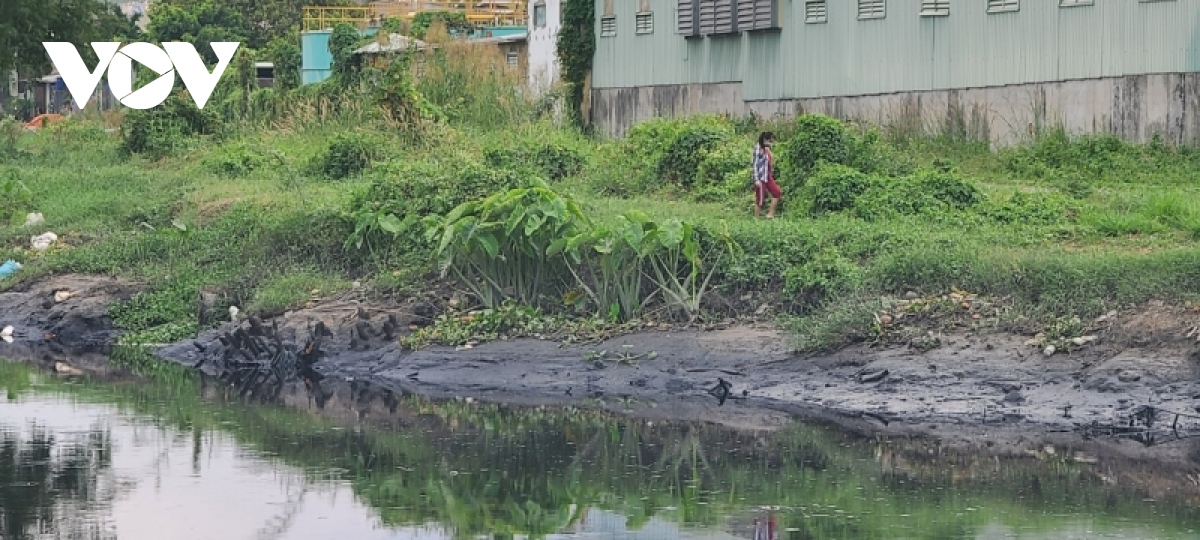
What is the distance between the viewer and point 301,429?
15.5 meters

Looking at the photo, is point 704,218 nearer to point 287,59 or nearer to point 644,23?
point 644,23

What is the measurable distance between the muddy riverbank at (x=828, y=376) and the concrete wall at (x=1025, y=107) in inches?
296

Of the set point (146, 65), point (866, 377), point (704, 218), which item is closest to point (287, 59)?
point (146, 65)

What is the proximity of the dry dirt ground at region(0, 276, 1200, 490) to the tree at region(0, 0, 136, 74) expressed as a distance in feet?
61.6

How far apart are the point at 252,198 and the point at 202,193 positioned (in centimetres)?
159

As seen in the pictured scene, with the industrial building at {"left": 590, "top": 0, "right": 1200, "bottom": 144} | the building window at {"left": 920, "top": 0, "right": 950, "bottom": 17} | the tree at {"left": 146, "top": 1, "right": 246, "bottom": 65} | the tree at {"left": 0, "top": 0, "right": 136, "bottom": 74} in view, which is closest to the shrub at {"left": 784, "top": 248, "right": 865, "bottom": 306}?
the industrial building at {"left": 590, "top": 0, "right": 1200, "bottom": 144}

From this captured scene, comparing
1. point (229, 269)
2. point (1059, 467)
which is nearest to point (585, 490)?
point (1059, 467)

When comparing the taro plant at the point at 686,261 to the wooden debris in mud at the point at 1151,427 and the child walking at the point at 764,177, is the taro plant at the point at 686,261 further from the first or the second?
the wooden debris in mud at the point at 1151,427

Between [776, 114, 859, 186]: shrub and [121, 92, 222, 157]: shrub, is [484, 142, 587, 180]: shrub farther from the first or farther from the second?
[121, 92, 222, 157]: shrub


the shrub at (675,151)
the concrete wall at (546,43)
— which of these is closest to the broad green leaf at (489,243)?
the shrub at (675,151)

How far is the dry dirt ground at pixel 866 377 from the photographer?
1435 cm

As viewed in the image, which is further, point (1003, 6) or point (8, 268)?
point (1003, 6)

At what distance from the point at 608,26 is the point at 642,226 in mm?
16192

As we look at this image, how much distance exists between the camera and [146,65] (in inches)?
1638
